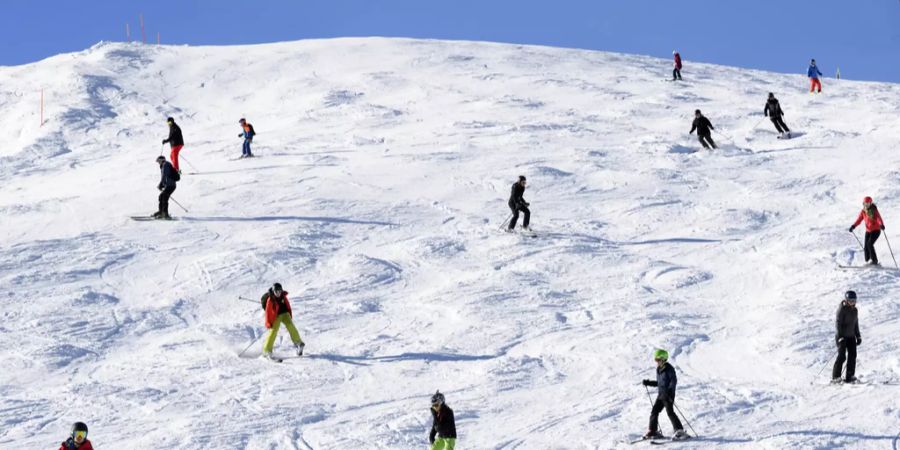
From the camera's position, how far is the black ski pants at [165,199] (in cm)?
2352

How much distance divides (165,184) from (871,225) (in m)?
13.5

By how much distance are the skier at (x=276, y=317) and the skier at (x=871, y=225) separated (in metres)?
9.55

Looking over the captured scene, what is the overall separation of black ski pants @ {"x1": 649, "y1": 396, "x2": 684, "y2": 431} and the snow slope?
0.55m

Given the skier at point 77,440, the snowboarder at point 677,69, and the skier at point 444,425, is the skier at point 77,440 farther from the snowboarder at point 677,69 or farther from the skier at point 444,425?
the snowboarder at point 677,69

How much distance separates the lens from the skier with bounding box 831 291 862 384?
14.2 metres

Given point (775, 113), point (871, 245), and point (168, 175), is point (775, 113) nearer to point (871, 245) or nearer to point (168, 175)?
point (871, 245)

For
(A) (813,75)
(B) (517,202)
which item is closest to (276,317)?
(B) (517,202)

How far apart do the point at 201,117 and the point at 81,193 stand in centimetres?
1194

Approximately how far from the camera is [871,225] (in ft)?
64.0

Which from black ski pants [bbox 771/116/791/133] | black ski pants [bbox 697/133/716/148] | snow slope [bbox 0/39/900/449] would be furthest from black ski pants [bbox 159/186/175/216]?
black ski pants [bbox 771/116/791/133]

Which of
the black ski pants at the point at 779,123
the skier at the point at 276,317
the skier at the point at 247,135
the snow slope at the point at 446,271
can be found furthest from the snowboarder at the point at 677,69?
the skier at the point at 276,317

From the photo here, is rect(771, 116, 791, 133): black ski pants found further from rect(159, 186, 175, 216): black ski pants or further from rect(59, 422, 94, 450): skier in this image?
rect(59, 422, 94, 450): skier

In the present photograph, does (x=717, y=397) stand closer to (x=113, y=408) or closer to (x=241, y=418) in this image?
(x=241, y=418)

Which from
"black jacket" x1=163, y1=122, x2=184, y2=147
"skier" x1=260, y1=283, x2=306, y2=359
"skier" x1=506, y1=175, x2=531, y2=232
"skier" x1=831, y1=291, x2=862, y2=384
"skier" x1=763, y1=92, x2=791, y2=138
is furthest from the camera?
"skier" x1=763, y1=92, x2=791, y2=138
